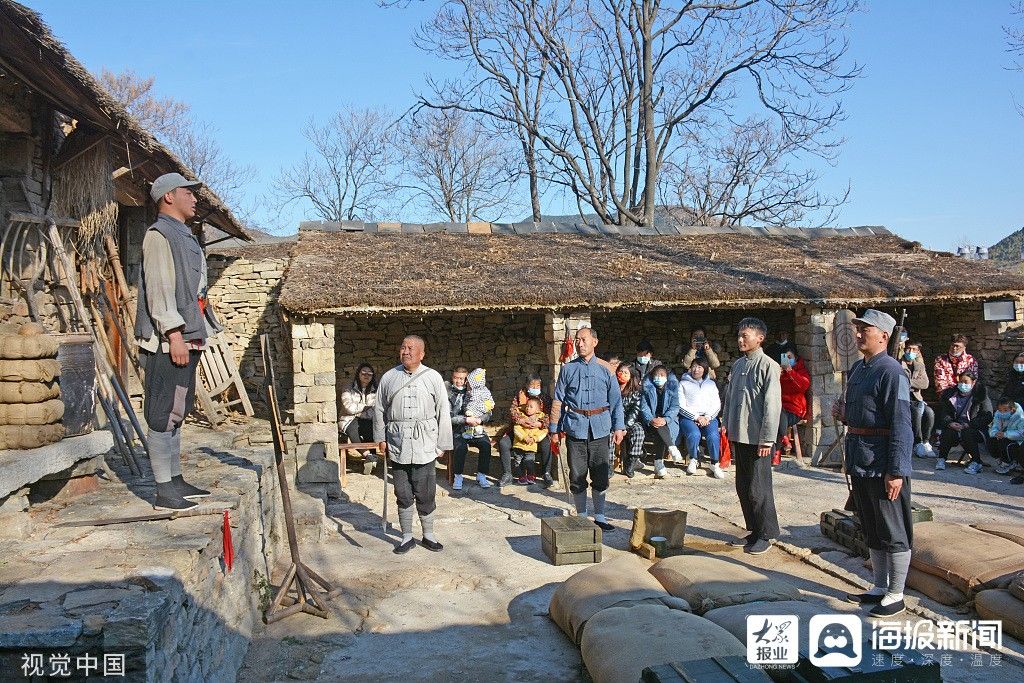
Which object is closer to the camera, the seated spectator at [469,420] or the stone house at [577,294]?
the stone house at [577,294]

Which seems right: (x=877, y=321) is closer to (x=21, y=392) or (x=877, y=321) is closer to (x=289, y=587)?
(x=289, y=587)

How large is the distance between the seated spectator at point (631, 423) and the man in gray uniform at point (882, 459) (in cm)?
456

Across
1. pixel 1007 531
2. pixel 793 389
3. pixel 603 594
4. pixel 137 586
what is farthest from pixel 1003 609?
pixel 793 389

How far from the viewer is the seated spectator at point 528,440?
9.13 meters

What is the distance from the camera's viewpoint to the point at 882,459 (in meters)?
4.68

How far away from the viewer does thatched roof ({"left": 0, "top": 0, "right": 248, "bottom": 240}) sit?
14.6 ft

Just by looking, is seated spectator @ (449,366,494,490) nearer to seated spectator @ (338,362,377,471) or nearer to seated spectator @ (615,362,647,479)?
seated spectator @ (338,362,377,471)

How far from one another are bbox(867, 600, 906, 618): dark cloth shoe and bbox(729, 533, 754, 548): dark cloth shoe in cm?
143

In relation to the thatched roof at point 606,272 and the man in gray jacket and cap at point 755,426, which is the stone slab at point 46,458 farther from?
the man in gray jacket and cap at point 755,426

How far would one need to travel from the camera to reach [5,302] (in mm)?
5344

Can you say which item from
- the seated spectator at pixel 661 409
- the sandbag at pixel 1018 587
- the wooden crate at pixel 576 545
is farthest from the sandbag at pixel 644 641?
the seated spectator at pixel 661 409

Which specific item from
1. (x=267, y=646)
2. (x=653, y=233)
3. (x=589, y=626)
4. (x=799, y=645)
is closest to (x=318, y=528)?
(x=267, y=646)

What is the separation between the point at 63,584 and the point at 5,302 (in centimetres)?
305

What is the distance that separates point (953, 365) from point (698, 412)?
141 inches
